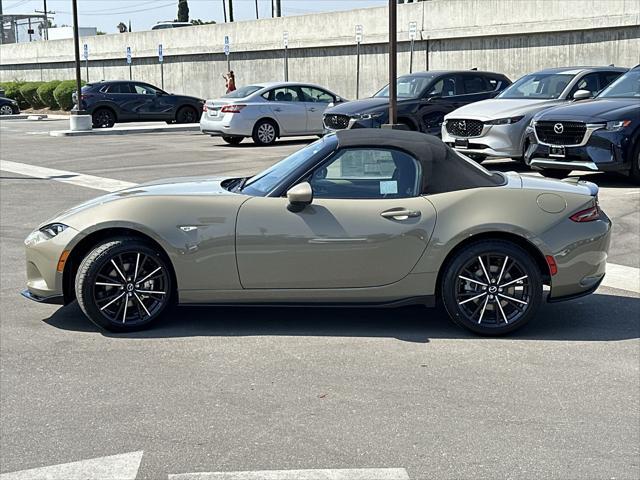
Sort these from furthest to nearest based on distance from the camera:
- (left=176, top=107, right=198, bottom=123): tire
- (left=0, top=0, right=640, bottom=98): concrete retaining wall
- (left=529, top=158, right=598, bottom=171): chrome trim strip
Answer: (left=176, top=107, right=198, bottom=123): tire < (left=0, top=0, right=640, bottom=98): concrete retaining wall < (left=529, top=158, right=598, bottom=171): chrome trim strip

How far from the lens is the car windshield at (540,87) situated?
1636cm

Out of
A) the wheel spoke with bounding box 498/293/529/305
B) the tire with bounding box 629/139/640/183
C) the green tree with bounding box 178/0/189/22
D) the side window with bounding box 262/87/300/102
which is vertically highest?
the green tree with bounding box 178/0/189/22

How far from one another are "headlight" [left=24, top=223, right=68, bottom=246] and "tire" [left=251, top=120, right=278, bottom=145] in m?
16.4

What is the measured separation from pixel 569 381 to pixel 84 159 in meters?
16.1

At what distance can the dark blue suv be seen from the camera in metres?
13.1

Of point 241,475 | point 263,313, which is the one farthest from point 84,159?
point 241,475

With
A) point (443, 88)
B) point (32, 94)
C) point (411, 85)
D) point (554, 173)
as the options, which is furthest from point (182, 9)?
point (554, 173)

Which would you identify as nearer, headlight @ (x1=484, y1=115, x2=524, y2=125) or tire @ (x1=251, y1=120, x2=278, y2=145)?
headlight @ (x1=484, y1=115, x2=524, y2=125)

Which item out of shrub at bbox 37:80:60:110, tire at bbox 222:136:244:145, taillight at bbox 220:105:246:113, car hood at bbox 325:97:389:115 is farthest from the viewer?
shrub at bbox 37:80:60:110

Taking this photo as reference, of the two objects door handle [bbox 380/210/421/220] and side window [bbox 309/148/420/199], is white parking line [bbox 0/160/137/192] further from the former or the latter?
door handle [bbox 380/210/421/220]

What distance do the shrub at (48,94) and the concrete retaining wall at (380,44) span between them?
17.4ft

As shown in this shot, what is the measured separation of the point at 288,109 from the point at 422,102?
582 centimetres

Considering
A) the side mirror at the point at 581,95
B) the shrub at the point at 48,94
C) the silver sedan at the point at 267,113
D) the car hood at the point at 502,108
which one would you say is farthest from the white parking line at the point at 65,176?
the shrub at the point at 48,94

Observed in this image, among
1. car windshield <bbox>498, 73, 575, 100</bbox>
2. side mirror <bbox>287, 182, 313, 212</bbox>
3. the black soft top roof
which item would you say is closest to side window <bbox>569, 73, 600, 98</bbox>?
car windshield <bbox>498, 73, 575, 100</bbox>
